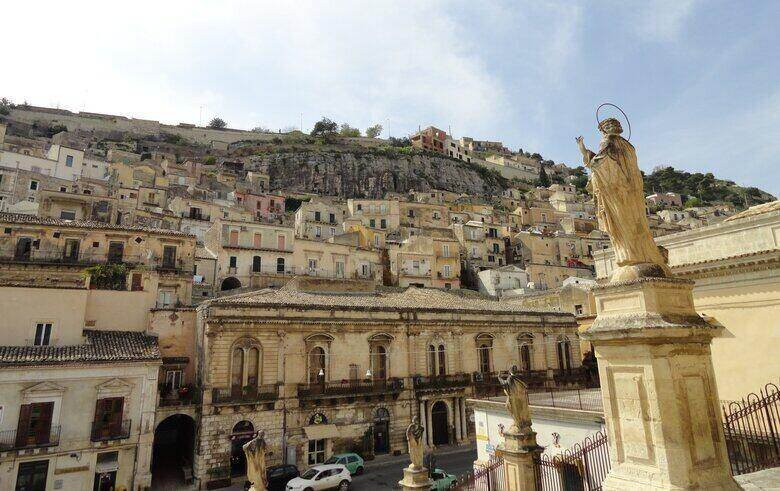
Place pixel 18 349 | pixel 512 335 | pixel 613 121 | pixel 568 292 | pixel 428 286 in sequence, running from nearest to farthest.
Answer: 1. pixel 613 121
2. pixel 18 349
3. pixel 512 335
4. pixel 568 292
5. pixel 428 286

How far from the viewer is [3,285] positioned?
20547mm

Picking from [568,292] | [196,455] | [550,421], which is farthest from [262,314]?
[568,292]

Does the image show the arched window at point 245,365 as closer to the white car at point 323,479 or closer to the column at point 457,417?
the white car at point 323,479

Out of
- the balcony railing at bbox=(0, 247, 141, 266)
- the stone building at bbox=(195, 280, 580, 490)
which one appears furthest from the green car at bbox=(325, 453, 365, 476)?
the balcony railing at bbox=(0, 247, 141, 266)

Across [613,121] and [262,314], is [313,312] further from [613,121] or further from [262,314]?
[613,121]

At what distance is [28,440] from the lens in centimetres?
1802

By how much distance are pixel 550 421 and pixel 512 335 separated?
1582cm

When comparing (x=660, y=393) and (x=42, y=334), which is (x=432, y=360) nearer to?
(x=42, y=334)

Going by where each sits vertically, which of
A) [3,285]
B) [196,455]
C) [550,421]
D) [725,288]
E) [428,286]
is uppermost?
[428,286]

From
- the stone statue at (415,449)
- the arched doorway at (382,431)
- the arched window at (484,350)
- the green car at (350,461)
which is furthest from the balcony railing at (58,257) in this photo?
the stone statue at (415,449)

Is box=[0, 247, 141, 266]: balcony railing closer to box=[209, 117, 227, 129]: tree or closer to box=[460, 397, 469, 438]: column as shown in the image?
box=[460, 397, 469, 438]: column

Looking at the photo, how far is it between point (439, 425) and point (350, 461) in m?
7.02

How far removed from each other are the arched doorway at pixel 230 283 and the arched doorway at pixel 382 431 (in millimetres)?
18353

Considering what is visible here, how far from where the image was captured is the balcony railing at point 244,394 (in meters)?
21.4
